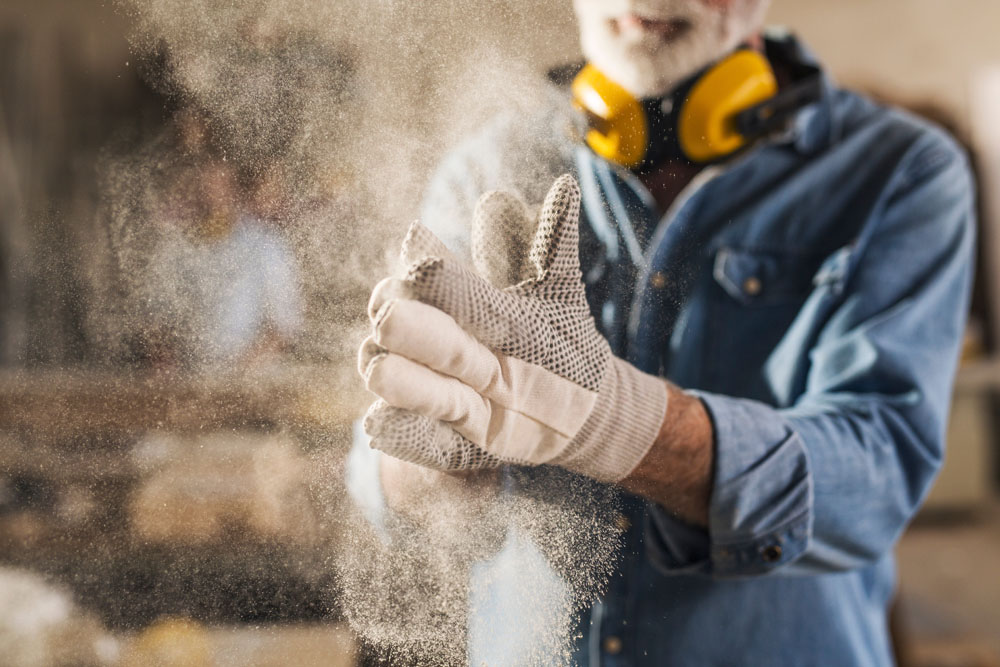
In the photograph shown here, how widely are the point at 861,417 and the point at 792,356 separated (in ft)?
0.26

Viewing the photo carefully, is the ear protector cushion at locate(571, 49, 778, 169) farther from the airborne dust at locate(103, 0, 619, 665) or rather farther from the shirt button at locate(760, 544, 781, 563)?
the shirt button at locate(760, 544, 781, 563)

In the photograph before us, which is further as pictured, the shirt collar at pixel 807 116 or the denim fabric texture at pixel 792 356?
the shirt collar at pixel 807 116

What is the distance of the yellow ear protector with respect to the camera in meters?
0.47

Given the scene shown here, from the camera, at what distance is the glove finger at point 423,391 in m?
0.37

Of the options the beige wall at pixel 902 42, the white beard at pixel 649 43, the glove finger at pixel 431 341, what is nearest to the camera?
the glove finger at pixel 431 341

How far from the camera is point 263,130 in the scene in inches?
16.5

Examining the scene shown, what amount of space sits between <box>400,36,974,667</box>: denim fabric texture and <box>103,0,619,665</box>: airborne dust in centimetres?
8

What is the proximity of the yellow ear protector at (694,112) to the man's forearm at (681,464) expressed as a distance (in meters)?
0.16

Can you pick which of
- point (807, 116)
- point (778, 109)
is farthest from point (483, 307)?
point (807, 116)

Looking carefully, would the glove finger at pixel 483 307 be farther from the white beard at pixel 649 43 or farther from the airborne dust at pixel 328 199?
the white beard at pixel 649 43

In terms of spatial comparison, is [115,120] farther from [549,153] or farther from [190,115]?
[549,153]

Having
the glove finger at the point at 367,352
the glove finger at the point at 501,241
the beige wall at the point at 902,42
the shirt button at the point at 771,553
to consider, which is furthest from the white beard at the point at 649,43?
the beige wall at the point at 902,42

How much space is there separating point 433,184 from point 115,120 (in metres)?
0.18

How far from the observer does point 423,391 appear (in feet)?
1.24
